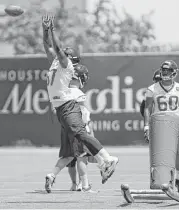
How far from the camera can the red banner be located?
79.2 feet

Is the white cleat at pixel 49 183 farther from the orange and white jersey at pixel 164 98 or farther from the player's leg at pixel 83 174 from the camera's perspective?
the orange and white jersey at pixel 164 98

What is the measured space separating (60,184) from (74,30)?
3247 cm

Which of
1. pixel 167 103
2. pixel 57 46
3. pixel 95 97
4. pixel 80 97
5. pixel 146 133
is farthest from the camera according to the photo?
pixel 95 97

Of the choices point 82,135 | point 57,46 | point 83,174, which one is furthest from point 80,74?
point 82,135

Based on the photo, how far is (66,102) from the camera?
11008mm

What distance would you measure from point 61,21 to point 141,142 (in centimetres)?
2222

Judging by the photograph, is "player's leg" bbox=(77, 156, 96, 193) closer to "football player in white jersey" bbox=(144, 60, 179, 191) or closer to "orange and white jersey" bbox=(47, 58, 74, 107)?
"orange and white jersey" bbox=(47, 58, 74, 107)

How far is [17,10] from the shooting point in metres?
16.3

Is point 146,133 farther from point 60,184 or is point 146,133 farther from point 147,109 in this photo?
point 60,184

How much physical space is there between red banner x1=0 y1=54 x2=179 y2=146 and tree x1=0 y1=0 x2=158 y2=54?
19.3m

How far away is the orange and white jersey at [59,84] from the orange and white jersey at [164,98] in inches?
42.5

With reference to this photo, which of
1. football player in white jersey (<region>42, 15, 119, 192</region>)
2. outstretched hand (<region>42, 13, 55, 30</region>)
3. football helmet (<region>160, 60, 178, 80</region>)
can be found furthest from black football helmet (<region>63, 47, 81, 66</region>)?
football helmet (<region>160, 60, 178, 80</region>)

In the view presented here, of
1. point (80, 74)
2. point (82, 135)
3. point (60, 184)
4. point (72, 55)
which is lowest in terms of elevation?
point (60, 184)

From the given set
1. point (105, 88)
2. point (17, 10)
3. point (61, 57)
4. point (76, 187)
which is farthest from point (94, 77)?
point (61, 57)
